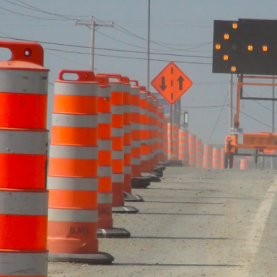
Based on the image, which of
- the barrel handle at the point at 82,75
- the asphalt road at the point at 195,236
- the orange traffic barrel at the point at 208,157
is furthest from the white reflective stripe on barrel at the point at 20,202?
the orange traffic barrel at the point at 208,157

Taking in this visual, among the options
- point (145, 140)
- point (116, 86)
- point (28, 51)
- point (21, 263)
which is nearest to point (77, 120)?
point (28, 51)

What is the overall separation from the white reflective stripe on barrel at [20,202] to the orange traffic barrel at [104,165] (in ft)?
14.2

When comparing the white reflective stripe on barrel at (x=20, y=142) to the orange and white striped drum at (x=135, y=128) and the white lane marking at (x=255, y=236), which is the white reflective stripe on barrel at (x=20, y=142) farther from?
the orange and white striped drum at (x=135, y=128)

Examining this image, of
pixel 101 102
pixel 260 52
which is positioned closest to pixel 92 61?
pixel 260 52

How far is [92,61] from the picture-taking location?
58.3m

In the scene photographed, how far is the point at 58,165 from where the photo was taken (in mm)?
7371

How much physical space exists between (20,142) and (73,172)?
2.85 metres

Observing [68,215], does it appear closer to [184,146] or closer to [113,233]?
[113,233]

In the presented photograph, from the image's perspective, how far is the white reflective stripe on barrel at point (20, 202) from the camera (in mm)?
4527

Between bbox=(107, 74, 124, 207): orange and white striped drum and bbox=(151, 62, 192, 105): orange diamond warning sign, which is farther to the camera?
bbox=(151, 62, 192, 105): orange diamond warning sign

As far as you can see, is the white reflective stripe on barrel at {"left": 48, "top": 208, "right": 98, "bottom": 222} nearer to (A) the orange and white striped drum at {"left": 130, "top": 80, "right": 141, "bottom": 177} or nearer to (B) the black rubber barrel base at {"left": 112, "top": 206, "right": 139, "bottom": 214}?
(B) the black rubber barrel base at {"left": 112, "top": 206, "right": 139, "bottom": 214}

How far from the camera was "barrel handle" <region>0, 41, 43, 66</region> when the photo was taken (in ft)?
15.3

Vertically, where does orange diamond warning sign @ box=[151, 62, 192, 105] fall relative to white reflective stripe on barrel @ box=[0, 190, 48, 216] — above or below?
above

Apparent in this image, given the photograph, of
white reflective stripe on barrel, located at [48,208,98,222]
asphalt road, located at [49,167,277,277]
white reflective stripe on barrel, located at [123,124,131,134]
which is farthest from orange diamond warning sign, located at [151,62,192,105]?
white reflective stripe on barrel, located at [48,208,98,222]
